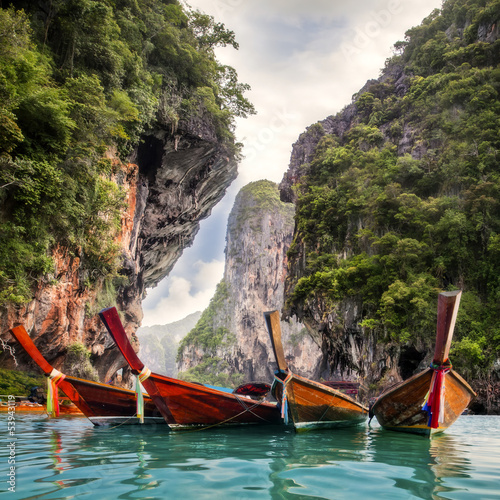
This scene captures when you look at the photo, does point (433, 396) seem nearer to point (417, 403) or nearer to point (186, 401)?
point (417, 403)

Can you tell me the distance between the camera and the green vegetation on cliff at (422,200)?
14.6 metres

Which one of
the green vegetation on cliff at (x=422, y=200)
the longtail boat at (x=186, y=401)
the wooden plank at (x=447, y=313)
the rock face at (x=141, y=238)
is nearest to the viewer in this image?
the wooden plank at (x=447, y=313)

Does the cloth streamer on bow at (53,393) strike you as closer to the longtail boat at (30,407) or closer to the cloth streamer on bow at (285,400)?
the cloth streamer on bow at (285,400)

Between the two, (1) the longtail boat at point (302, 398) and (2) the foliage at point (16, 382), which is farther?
(2) the foliage at point (16, 382)

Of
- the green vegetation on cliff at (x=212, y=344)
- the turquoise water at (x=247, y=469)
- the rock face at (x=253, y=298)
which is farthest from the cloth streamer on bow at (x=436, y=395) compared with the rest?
the green vegetation on cliff at (x=212, y=344)

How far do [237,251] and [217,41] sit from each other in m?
44.4

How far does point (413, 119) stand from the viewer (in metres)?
22.7

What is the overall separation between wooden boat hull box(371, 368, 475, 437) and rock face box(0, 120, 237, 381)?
8.95 metres

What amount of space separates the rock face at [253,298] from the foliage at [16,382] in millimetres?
38274

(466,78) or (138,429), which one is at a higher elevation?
(466,78)

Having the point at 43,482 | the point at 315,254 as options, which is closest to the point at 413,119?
the point at 315,254

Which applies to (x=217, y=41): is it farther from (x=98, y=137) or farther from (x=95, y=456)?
(x=95, y=456)

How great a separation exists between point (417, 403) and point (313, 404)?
1.69m

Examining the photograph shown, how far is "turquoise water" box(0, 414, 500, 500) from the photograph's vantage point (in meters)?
2.32
